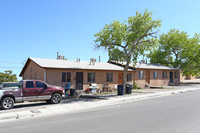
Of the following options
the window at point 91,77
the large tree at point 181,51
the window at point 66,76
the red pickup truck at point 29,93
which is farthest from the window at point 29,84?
the large tree at point 181,51

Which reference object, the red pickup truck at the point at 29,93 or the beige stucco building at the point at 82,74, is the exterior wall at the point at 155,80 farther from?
the red pickup truck at the point at 29,93

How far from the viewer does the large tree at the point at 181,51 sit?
36.4m

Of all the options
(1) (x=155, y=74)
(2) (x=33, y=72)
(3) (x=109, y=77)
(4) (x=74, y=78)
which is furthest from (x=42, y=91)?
(1) (x=155, y=74)

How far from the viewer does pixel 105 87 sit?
886 inches

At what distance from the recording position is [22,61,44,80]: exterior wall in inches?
794

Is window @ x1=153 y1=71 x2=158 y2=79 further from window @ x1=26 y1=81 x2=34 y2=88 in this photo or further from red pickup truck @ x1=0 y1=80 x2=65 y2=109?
window @ x1=26 y1=81 x2=34 y2=88

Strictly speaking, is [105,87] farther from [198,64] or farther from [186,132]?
[198,64]

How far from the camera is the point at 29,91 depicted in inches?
479

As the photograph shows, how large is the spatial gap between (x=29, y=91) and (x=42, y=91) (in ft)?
2.96

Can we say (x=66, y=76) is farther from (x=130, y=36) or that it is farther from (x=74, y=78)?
(x=130, y=36)

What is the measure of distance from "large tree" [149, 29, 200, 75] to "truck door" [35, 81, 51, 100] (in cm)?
2660

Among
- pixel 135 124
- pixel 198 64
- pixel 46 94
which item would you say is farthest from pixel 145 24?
pixel 198 64

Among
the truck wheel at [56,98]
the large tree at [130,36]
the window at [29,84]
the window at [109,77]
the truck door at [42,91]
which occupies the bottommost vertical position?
the truck wheel at [56,98]

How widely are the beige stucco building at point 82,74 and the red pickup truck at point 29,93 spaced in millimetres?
5636
